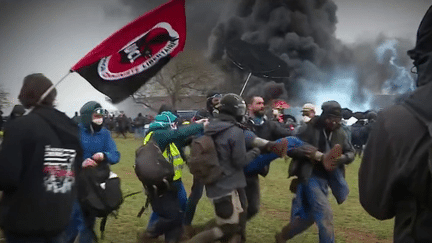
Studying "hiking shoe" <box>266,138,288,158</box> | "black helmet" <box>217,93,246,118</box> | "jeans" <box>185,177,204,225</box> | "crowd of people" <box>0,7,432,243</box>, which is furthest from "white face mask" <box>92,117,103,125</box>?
"hiking shoe" <box>266,138,288,158</box>

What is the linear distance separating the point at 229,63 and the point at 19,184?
4430 cm

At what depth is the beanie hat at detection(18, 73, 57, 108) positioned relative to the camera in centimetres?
332

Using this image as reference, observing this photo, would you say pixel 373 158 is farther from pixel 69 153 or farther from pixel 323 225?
pixel 323 225

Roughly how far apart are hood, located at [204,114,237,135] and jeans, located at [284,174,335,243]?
1.31 m

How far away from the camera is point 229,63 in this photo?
154ft

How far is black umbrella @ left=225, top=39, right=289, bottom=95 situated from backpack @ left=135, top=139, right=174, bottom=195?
21.2 meters

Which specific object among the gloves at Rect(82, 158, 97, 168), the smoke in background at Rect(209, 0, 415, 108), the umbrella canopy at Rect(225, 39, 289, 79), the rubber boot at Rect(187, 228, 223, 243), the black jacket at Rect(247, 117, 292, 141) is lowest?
the rubber boot at Rect(187, 228, 223, 243)

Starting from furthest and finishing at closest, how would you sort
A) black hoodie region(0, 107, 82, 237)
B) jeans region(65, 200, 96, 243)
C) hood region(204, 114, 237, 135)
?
jeans region(65, 200, 96, 243) → hood region(204, 114, 237, 135) → black hoodie region(0, 107, 82, 237)

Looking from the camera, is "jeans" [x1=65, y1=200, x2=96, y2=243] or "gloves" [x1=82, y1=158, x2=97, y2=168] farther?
"gloves" [x1=82, y1=158, x2=97, y2=168]

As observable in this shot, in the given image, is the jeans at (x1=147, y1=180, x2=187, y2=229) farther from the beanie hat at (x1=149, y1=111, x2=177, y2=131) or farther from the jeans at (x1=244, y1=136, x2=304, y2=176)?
the jeans at (x1=244, y1=136, x2=304, y2=176)

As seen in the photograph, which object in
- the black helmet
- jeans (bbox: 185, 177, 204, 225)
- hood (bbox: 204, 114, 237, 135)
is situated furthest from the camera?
jeans (bbox: 185, 177, 204, 225)

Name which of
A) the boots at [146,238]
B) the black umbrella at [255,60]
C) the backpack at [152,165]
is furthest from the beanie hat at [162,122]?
the black umbrella at [255,60]

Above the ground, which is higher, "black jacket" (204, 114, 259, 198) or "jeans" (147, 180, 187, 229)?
"black jacket" (204, 114, 259, 198)

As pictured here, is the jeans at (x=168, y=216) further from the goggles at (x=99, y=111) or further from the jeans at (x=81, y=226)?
the goggles at (x=99, y=111)
